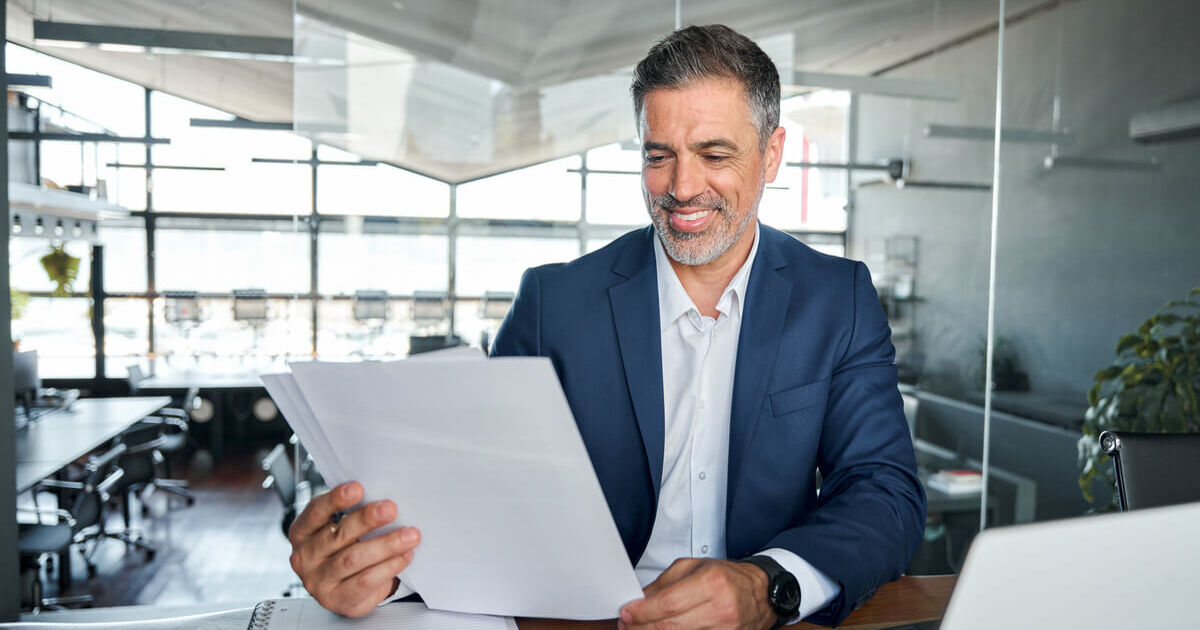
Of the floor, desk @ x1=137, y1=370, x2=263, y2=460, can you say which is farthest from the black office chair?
desk @ x1=137, y1=370, x2=263, y2=460

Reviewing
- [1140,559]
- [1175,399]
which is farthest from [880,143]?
[1140,559]

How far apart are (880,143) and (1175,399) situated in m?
1.59

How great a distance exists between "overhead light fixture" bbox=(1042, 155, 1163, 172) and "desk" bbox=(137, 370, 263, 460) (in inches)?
288

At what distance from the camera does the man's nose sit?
1.27 metres

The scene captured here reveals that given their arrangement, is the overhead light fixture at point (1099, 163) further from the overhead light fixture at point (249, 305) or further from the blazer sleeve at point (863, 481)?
the overhead light fixture at point (249, 305)

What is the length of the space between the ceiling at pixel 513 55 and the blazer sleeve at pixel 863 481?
2.48 meters

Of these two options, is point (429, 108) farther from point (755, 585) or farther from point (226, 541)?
point (226, 541)

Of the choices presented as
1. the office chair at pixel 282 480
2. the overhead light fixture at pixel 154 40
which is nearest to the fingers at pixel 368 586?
the office chair at pixel 282 480

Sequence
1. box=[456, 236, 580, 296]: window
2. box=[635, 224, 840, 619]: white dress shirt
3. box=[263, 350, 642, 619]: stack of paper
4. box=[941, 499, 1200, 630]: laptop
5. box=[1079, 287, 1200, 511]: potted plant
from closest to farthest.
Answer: box=[941, 499, 1200, 630]: laptop → box=[263, 350, 642, 619]: stack of paper → box=[635, 224, 840, 619]: white dress shirt → box=[1079, 287, 1200, 511]: potted plant → box=[456, 236, 580, 296]: window

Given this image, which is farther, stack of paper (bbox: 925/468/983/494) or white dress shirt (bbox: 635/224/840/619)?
stack of paper (bbox: 925/468/983/494)

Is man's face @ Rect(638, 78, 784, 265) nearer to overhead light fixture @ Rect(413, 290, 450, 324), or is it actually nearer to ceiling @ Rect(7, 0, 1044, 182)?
ceiling @ Rect(7, 0, 1044, 182)

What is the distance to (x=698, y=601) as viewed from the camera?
0.89 meters

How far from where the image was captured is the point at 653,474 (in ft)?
4.35

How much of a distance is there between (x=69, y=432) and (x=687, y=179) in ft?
19.1
